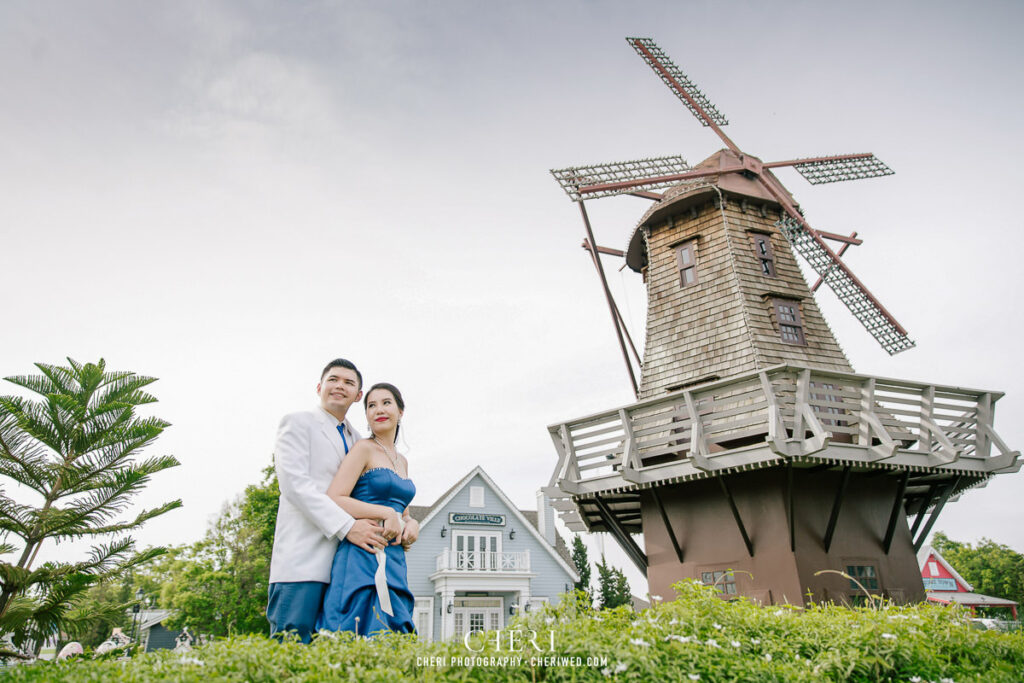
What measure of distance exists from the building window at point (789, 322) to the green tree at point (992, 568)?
186 feet

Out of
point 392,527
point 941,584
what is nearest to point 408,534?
point 392,527

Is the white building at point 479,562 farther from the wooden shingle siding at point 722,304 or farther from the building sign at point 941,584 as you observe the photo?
the building sign at point 941,584

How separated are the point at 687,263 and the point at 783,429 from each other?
5347mm

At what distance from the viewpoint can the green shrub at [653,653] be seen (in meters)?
2.76

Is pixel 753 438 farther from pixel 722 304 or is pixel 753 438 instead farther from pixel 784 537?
pixel 722 304

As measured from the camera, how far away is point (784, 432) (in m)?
8.25

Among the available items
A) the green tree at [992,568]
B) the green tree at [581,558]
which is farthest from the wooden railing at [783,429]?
the green tree at [992,568]

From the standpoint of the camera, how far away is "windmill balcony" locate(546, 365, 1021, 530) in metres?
8.45

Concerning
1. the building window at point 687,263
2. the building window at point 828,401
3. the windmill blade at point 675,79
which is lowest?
the building window at point 828,401

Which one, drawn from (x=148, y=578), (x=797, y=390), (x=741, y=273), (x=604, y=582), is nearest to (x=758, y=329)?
(x=741, y=273)

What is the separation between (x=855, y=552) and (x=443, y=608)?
53.2 ft

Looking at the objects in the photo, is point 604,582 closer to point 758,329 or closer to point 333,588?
point 758,329

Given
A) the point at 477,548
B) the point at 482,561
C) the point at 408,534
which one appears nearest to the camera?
the point at 408,534

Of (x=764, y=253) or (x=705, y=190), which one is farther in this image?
(x=705, y=190)
